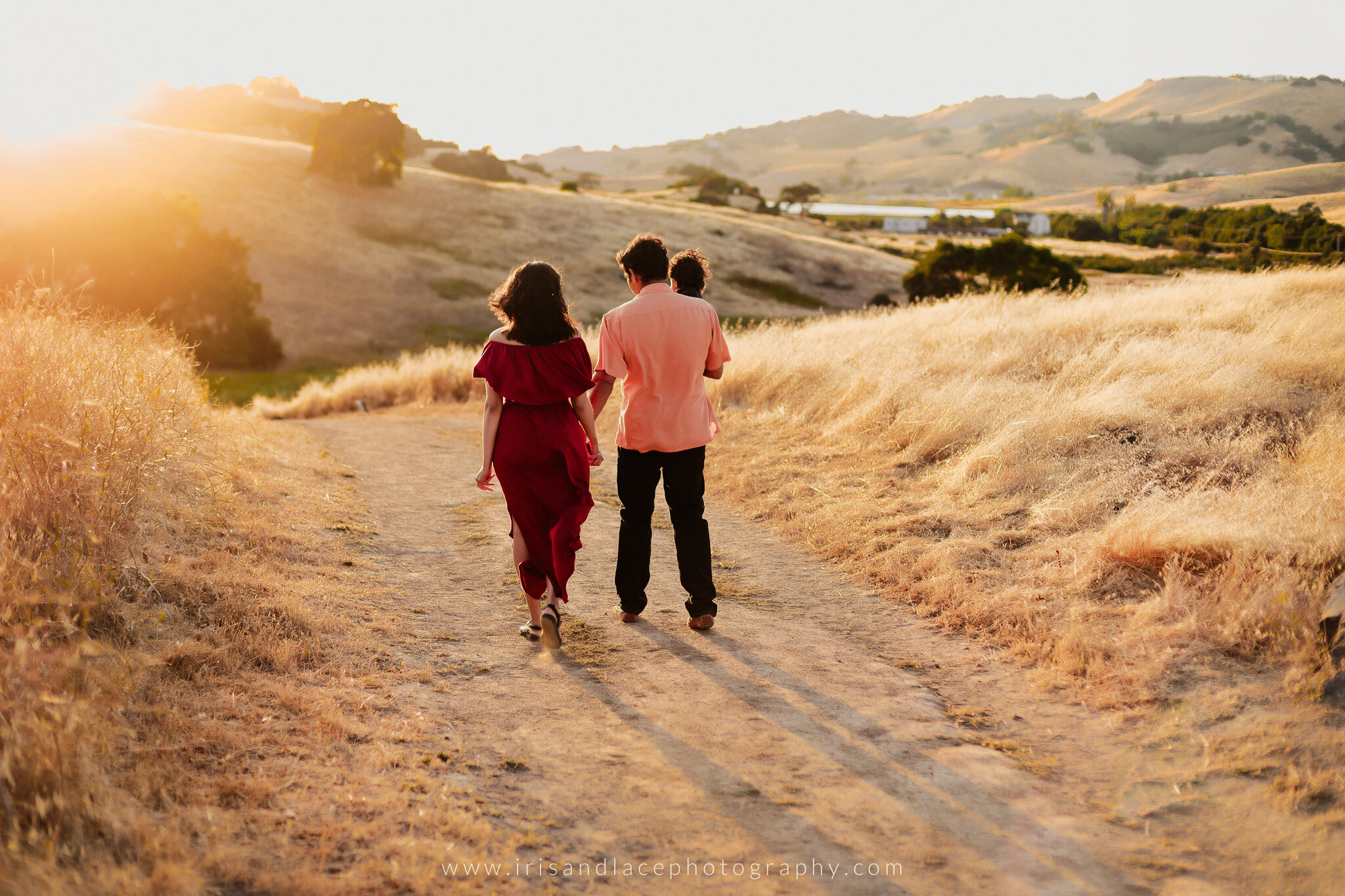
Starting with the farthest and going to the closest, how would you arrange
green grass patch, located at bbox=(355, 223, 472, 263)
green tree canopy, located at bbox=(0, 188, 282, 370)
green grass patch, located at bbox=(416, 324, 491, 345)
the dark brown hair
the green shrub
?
green grass patch, located at bbox=(355, 223, 472, 263) → the green shrub → green grass patch, located at bbox=(416, 324, 491, 345) → green tree canopy, located at bbox=(0, 188, 282, 370) → the dark brown hair

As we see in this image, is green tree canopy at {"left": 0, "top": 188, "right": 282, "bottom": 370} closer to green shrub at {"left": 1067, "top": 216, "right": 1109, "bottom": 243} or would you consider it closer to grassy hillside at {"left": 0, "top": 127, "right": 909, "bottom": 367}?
grassy hillside at {"left": 0, "top": 127, "right": 909, "bottom": 367}

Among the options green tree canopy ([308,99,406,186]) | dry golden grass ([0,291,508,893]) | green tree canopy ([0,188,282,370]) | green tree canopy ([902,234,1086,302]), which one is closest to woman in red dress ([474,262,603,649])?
dry golden grass ([0,291,508,893])

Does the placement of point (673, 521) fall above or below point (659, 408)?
below

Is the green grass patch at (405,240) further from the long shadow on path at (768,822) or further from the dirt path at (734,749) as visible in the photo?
the long shadow on path at (768,822)

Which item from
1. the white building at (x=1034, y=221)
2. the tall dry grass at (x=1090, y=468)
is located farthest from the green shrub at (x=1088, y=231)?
Answer: the white building at (x=1034, y=221)

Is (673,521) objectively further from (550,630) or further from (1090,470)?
(1090,470)

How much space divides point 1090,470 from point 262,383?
30.2 metres

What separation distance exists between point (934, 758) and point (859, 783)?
1.47 ft

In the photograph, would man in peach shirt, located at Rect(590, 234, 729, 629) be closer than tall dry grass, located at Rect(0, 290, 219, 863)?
No

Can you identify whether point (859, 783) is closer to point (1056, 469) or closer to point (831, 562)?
point (831, 562)

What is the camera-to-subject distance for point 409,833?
306 centimetres

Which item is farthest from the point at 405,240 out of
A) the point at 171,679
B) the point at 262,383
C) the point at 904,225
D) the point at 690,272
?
the point at 904,225

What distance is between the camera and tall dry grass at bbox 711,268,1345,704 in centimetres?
455

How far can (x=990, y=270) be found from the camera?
33250 mm
